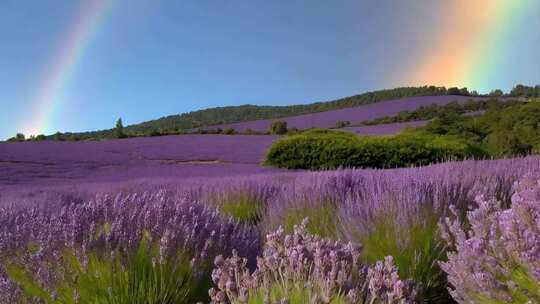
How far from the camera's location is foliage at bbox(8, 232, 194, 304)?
2111 mm

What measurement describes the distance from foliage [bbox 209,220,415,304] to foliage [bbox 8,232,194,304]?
19.9 inches

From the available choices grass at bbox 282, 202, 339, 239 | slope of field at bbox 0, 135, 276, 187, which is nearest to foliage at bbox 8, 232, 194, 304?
grass at bbox 282, 202, 339, 239

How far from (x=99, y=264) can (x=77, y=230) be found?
0.64ft

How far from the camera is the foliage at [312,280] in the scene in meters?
1.49

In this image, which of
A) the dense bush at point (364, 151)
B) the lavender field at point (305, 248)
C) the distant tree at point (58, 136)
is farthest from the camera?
the distant tree at point (58, 136)

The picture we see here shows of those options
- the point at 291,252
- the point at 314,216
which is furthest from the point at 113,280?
the point at 314,216

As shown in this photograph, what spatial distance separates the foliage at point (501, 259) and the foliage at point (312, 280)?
40 cm

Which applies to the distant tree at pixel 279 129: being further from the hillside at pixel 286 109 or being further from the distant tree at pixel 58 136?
the hillside at pixel 286 109

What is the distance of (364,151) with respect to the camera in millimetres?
13625

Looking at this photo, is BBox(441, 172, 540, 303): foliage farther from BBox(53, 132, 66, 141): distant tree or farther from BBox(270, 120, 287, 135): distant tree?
BBox(53, 132, 66, 141): distant tree

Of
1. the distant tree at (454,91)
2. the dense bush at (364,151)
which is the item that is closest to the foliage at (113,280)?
the dense bush at (364,151)

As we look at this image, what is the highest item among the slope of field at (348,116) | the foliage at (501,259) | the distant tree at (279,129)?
the slope of field at (348,116)

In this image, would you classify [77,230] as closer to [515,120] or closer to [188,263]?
[188,263]

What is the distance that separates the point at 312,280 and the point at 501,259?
0.82 m
